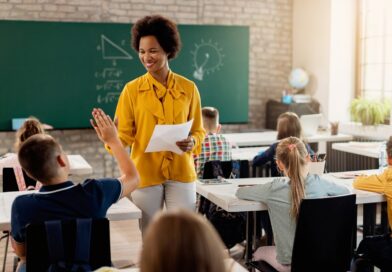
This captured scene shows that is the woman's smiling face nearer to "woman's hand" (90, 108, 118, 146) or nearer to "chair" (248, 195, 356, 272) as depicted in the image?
"woman's hand" (90, 108, 118, 146)

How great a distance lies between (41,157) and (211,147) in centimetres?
239

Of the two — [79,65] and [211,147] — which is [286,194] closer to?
[211,147]

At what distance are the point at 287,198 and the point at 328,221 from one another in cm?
26

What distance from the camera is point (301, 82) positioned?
7391 mm

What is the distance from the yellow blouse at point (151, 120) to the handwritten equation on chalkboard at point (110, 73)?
151 inches

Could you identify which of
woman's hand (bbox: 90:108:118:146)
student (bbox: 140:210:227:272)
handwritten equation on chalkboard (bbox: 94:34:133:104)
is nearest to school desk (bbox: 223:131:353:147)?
handwritten equation on chalkboard (bbox: 94:34:133:104)

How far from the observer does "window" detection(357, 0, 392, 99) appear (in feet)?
22.0

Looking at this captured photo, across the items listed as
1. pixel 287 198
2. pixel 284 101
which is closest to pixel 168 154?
pixel 287 198

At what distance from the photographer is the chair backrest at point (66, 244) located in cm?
202

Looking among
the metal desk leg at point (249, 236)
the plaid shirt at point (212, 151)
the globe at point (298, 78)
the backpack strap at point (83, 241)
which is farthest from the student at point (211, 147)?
the globe at point (298, 78)

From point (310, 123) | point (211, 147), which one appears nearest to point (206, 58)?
point (310, 123)

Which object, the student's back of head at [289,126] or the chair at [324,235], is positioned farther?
the student's back of head at [289,126]

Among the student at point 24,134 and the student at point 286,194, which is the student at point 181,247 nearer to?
the student at point 286,194

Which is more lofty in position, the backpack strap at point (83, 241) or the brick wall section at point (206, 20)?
the brick wall section at point (206, 20)
